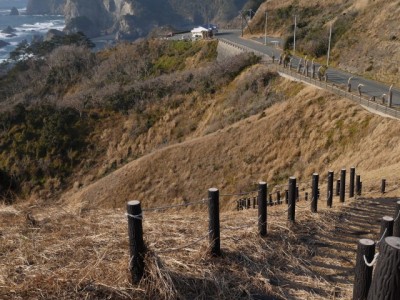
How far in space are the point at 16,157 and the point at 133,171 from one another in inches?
577

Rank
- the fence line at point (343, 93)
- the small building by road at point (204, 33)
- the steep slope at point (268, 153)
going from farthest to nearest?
the small building by road at point (204, 33) < the fence line at point (343, 93) < the steep slope at point (268, 153)

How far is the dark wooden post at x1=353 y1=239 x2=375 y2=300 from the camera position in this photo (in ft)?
12.3

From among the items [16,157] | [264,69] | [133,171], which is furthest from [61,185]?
[264,69]

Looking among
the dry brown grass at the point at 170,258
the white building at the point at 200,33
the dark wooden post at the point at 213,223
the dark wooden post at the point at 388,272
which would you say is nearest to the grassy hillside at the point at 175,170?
the dry brown grass at the point at 170,258

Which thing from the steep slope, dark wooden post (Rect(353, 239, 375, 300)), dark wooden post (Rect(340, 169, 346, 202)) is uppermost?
dark wooden post (Rect(353, 239, 375, 300))

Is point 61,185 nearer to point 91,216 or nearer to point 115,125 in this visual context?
point 115,125

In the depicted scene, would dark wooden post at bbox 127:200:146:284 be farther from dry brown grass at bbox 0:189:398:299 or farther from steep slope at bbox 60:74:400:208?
steep slope at bbox 60:74:400:208

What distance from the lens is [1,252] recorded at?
5.19 metres

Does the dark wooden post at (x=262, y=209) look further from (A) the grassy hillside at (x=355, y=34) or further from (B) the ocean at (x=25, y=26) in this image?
(B) the ocean at (x=25, y=26)

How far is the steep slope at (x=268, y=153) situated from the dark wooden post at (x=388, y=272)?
15376 millimetres

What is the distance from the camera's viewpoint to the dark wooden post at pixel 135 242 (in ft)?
14.1

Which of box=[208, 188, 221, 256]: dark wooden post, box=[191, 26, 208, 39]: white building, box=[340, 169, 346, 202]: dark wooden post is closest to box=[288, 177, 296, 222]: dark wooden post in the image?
box=[208, 188, 221, 256]: dark wooden post

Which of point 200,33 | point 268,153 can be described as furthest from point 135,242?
point 200,33

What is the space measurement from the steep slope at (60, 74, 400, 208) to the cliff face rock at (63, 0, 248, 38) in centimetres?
13393
